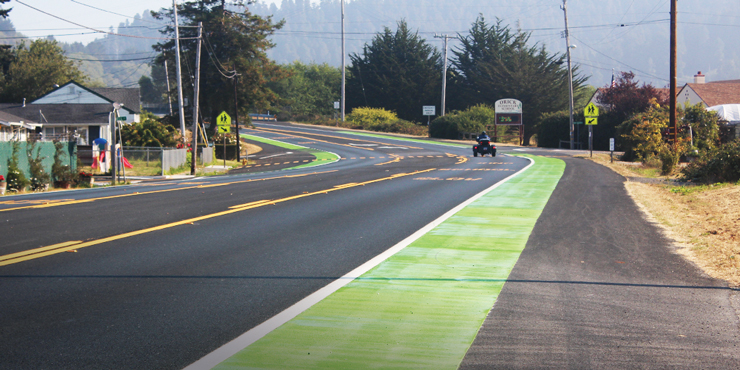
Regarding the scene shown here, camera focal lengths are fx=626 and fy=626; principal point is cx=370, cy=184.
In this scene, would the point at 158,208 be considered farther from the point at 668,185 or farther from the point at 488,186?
the point at 668,185

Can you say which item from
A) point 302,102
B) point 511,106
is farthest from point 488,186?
point 302,102

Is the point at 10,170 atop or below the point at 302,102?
below

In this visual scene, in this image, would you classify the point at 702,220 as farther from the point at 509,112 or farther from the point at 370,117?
the point at 370,117

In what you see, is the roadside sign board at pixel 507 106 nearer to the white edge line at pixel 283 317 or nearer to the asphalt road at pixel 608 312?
the asphalt road at pixel 608 312

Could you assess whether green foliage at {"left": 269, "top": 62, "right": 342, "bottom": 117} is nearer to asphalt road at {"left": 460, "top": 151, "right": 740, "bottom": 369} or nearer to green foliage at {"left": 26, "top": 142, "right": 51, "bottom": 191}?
green foliage at {"left": 26, "top": 142, "right": 51, "bottom": 191}

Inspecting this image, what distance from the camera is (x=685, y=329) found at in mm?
5578

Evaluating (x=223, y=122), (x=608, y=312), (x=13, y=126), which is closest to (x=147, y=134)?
(x=223, y=122)

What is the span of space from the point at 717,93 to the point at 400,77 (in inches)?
1771

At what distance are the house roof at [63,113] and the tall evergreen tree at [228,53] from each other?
1164 cm

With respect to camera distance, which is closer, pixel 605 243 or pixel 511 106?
pixel 605 243

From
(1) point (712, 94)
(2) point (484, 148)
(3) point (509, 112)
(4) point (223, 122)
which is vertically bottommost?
(2) point (484, 148)

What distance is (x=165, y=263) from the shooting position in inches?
311

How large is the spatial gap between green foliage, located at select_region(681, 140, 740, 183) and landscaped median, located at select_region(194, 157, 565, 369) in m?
12.6

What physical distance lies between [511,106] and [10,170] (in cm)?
5407
